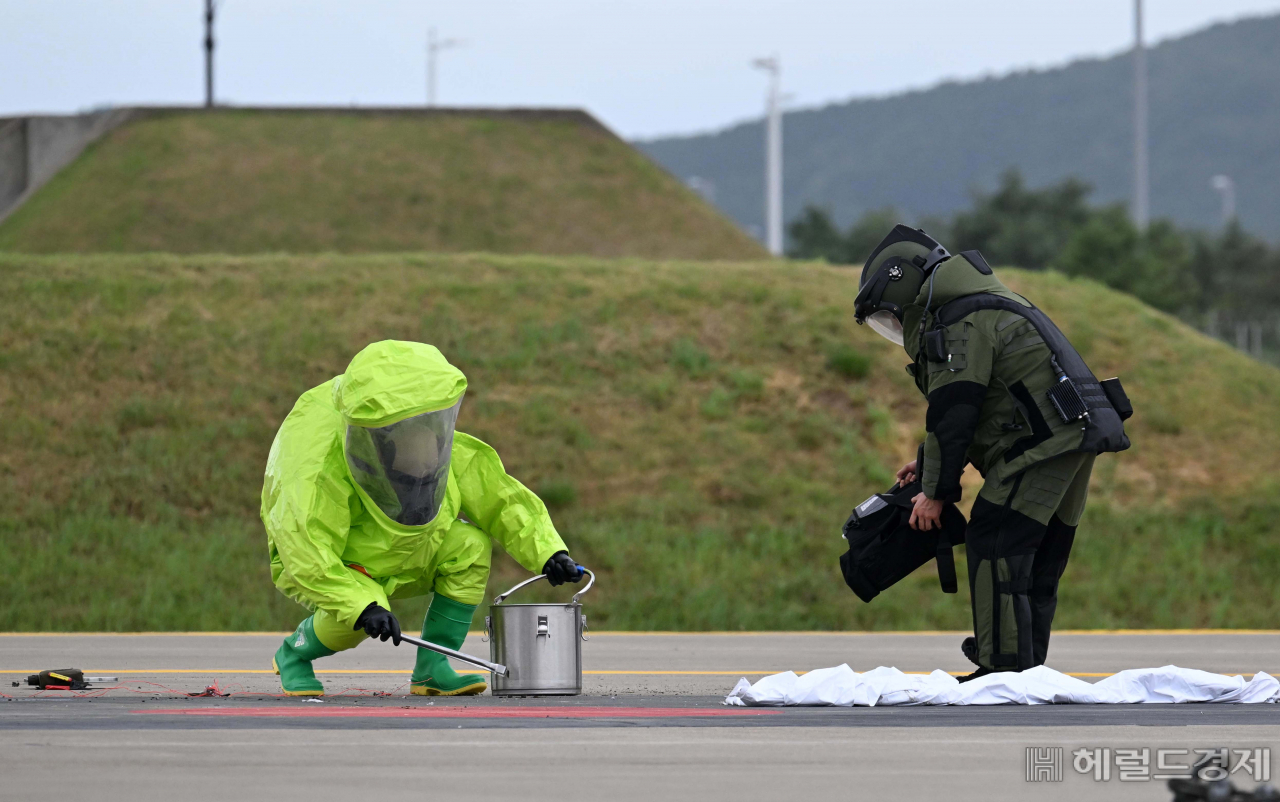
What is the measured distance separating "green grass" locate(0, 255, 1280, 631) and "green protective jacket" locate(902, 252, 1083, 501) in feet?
29.1

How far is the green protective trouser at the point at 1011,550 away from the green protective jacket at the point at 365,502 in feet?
6.83

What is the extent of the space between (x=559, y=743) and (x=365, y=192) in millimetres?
27658

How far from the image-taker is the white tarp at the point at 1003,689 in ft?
22.1

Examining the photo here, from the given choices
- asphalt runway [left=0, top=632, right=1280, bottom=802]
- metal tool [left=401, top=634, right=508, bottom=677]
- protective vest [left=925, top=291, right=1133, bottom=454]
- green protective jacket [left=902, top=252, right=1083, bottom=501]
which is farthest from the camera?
green protective jacket [left=902, top=252, right=1083, bottom=501]

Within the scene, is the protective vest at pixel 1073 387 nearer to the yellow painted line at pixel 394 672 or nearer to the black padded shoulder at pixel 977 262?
the black padded shoulder at pixel 977 262

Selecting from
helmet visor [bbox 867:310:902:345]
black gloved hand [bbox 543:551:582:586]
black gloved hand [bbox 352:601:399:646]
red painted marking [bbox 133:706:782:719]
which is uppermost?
helmet visor [bbox 867:310:902:345]

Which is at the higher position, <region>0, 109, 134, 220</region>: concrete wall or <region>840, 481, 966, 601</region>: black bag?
<region>0, 109, 134, 220</region>: concrete wall

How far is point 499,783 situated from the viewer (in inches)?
184

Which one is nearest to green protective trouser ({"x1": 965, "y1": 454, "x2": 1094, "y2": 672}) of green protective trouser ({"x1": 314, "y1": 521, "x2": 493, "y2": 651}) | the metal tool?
the metal tool

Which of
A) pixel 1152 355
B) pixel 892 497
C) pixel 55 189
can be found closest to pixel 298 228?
pixel 55 189

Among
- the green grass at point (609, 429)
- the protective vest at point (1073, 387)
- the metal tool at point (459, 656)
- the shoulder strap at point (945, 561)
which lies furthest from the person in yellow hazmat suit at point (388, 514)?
the green grass at point (609, 429)

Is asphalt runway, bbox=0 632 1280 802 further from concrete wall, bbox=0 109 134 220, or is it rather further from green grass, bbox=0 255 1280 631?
concrete wall, bbox=0 109 134 220

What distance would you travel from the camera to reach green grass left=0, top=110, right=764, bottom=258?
30047 millimetres

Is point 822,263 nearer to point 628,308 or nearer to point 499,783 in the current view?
point 628,308
